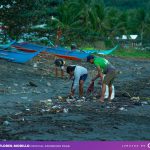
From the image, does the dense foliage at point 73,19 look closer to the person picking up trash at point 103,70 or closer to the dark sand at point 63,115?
the dark sand at point 63,115

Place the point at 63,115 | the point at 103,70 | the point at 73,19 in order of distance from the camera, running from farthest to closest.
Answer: the point at 73,19
the point at 103,70
the point at 63,115

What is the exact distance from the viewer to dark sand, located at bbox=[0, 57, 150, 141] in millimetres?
8242

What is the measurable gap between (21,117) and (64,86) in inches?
287

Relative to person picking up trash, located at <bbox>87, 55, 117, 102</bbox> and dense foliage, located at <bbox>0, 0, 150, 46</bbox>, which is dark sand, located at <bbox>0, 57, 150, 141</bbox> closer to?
person picking up trash, located at <bbox>87, 55, 117, 102</bbox>

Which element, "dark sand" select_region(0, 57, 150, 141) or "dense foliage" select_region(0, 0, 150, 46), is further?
"dense foliage" select_region(0, 0, 150, 46)

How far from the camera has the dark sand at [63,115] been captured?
324 inches

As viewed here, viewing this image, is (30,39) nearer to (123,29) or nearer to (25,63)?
(25,63)

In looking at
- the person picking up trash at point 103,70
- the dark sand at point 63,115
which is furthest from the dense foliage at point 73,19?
the person picking up trash at point 103,70

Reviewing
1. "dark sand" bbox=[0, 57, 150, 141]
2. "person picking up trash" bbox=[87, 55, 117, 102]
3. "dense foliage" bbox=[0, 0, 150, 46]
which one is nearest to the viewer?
"dark sand" bbox=[0, 57, 150, 141]

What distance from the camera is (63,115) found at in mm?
10266

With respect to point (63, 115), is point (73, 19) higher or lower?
higher

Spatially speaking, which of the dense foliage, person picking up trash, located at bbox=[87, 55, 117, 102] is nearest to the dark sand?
person picking up trash, located at bbox=[87, 55, 117, 102]

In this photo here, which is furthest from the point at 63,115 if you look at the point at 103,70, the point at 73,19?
the point at 73,19

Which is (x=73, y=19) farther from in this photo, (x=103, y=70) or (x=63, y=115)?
(x=63, y=115)
